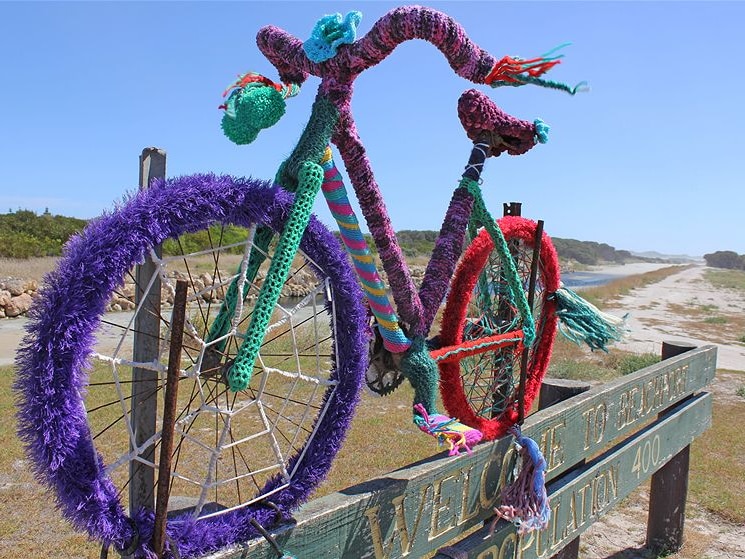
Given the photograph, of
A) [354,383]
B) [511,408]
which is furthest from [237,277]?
[511,408]

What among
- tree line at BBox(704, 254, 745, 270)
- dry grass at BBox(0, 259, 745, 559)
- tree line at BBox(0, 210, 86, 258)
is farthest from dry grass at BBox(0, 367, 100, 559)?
tree line at BBox(704, 254, 745, 270)

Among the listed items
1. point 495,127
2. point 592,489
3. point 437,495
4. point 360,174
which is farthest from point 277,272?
point 592,489

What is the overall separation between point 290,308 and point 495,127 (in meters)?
1.19

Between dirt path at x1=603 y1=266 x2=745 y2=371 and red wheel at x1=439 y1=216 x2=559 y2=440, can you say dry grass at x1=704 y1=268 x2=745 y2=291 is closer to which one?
dirt path at x1=603 y1=266 x2=745 y2=371

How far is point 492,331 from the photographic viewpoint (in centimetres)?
282

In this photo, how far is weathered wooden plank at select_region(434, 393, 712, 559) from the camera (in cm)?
230

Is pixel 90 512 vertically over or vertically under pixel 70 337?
under

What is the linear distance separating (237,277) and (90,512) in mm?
622

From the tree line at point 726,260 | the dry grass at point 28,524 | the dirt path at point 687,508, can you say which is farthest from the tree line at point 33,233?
the tree line at point 726,260

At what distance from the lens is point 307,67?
185cm

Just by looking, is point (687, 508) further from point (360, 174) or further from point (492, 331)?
point (360, 174)

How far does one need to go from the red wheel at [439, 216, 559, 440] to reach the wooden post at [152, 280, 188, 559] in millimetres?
1307

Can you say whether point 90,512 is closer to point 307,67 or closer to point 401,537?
point 401,537

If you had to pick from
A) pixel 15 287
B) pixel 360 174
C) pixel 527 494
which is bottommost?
pixel 15 287
